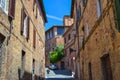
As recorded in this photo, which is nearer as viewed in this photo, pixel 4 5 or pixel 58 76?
pixel 4 5

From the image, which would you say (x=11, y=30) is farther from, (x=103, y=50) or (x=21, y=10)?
(x=103, y=50)

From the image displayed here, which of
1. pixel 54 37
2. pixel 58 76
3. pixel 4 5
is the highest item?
pixel 54 37

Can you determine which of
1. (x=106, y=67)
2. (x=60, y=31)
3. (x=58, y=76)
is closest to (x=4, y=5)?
(x=106, y=67)

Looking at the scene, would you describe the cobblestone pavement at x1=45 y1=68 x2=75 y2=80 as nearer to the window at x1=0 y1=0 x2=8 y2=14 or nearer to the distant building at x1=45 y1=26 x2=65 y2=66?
the distant building at x1=45 y1=26 x2=65 y2=66

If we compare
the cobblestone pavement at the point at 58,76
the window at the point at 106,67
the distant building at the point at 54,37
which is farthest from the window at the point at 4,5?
the distant building at the point at 54,37

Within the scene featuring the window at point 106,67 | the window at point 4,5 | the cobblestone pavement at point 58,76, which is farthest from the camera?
the cobblestone pavement at point 58,76

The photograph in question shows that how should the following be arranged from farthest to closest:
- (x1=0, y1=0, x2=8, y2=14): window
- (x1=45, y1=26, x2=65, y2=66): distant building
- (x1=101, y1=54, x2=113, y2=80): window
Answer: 1. (x1=45, y1=26, x2=65, y2=66): distant building
2. (x1=101, y1=54, x2=113, y2=80): window
3. (x1=0, y1=0, x2=8, y2=14): window

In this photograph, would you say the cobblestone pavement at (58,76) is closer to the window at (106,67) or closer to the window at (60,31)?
the window at (106,67)

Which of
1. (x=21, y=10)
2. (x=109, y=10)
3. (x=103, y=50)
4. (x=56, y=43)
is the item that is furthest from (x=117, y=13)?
(x=56, y=43)

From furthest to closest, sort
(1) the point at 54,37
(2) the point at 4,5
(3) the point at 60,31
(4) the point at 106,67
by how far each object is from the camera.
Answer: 1. (3) the point at 60,31
2. (1) the point at 54,37
3. (4) the point at 106,67
4. (2) the point at 4,5

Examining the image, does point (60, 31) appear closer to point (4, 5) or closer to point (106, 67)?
point (106, 67)

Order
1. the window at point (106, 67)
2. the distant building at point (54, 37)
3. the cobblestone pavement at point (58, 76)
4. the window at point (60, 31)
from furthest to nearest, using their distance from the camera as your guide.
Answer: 1. the window at point (60, 31)
2. the distant building at point (54, 37)
3. the cobblestone pavement at point (58, 76)
4. the window at point (106, 67)

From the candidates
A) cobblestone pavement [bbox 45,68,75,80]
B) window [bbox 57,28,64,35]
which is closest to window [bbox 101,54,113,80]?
cobblestone pavement [bbox 45,68,75,80]

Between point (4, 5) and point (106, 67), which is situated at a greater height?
point (4, 5)
